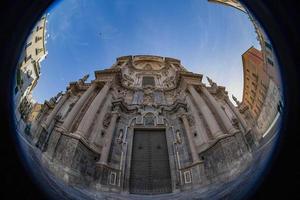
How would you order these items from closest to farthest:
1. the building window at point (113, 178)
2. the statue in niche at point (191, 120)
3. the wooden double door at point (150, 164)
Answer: the building window at point (113, 178) → the wooden double door at point (150, 164) → the statue in niche at point (191, 120)

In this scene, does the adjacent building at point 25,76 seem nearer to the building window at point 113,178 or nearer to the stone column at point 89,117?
the building window at point 113,178

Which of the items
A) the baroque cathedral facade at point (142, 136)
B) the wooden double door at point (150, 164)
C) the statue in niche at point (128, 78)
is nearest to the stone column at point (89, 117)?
the baroque cathedral facade at point (142, 136)

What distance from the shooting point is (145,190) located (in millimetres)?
12883

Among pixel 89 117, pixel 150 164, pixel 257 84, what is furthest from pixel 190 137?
pixel 257 84

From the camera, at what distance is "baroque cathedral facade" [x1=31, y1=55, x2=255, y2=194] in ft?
40.3

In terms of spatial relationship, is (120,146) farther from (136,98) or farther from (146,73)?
(146,73)

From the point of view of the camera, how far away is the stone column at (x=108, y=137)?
13.7m

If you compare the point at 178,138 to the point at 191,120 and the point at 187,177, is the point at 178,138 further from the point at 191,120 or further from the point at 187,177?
the point at 187,177

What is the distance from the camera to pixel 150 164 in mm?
14594

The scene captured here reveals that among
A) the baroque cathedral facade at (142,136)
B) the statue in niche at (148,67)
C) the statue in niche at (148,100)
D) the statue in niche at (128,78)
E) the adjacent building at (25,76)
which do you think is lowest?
the adjacent building at (25,76)

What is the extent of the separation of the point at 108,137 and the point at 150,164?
3.70 meters

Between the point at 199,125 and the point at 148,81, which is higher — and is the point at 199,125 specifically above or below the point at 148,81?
below

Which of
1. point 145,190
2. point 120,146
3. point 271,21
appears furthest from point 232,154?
point 271,21

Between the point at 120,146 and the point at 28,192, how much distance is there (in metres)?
12.3
